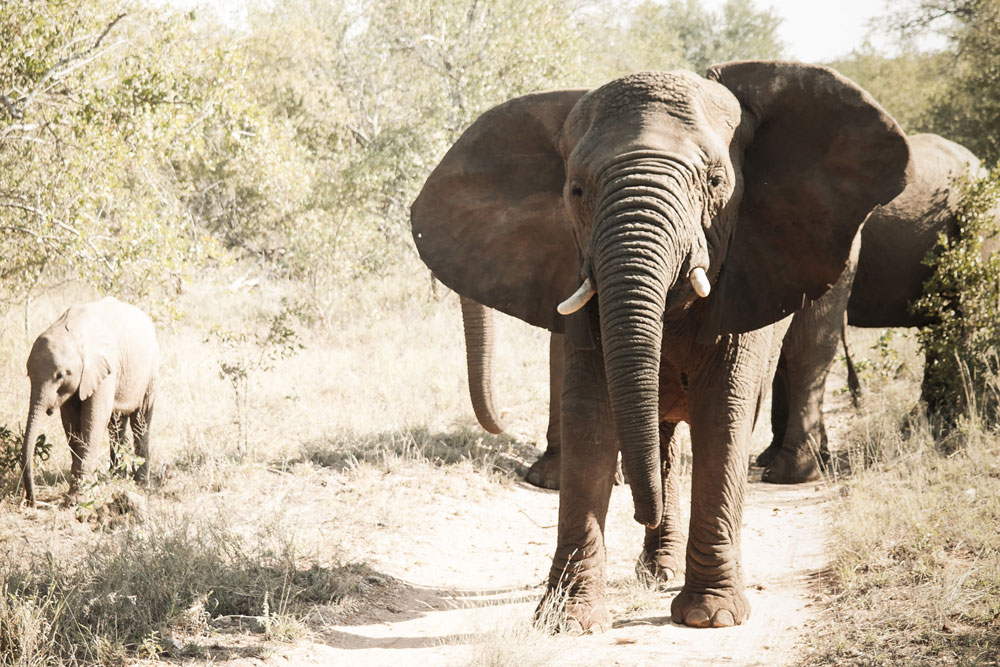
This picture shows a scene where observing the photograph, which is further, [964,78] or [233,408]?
[964,78]

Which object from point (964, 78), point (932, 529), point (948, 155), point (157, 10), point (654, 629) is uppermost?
point (964, 78)

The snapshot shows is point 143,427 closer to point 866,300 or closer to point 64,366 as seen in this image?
point 64,366

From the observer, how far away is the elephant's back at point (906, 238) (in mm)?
9055

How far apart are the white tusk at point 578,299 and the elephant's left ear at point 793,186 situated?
761 mm

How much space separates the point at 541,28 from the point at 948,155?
7.40 meters

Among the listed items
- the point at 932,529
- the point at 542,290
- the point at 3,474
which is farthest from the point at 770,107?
the point at 3,474

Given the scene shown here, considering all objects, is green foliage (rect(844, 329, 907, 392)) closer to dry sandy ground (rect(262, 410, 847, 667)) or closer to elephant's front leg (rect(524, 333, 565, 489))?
dry sandy ground (rect(262, 410, 847, 667))

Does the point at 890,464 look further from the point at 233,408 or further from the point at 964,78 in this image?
the point at 964,78

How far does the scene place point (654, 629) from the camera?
16.1ft

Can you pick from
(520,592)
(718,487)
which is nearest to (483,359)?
(520,592)

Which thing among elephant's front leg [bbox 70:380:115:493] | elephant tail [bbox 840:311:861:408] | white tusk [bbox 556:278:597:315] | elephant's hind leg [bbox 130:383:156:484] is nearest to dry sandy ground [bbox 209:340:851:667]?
white tusk [bbox 556:278:597:315]

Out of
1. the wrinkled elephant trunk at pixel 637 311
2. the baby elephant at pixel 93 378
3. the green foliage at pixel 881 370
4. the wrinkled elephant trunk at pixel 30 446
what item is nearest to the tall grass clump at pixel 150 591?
the wrinkled elephant trunk at pixel 30 446

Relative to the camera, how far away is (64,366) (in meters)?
7.92

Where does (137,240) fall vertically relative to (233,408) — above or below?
above
